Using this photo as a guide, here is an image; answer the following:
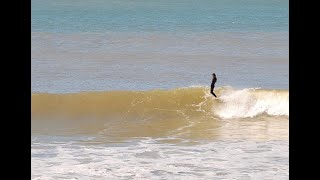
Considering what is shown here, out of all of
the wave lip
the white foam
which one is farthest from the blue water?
the white foam

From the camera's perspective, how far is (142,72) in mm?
24797

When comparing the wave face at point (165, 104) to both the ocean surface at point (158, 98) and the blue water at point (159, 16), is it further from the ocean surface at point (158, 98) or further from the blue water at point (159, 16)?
the blue water at point (159, 16)

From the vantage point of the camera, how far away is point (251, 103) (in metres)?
18.9

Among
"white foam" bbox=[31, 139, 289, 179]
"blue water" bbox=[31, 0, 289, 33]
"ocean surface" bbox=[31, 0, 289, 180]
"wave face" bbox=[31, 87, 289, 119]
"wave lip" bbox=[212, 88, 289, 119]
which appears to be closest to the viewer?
"white foam" bbox=[31, 139, 289, 179]

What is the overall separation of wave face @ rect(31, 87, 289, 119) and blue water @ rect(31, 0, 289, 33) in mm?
18152

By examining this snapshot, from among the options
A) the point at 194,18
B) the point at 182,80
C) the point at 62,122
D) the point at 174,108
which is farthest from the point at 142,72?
the point at 194,18

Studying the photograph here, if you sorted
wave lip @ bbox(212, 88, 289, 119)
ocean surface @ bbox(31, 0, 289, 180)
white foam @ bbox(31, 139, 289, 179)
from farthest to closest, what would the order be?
wave lip @ bbox(212, 88, 289, 119) < ocean surface @ bbox(31, 0, 289, 180) < white foam @ bbox(31, 139, 289, 179)

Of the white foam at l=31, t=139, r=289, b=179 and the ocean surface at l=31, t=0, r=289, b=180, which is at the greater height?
the white foam at l=31, t=139, r=289, b=179

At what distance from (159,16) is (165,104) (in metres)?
26.0

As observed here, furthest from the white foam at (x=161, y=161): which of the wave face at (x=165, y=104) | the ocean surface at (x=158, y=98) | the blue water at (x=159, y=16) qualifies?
the blue water at (x=159, y=16)

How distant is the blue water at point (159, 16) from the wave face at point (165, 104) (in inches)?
715

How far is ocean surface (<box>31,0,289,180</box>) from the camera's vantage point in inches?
441

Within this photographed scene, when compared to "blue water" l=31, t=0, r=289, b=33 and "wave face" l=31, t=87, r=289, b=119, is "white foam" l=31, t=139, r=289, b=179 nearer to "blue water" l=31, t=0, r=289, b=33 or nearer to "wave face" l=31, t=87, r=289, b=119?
"wave face" l=31, t=87, r=289, b=119
